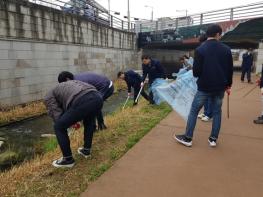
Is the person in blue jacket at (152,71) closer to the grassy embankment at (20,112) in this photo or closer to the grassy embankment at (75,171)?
the grassy embankment at (75,171)

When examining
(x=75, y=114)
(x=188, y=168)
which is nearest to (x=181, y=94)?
(x=188, y=168)

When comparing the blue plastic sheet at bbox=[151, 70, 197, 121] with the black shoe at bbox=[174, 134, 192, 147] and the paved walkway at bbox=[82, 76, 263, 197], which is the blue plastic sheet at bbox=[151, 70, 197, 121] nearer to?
the paved walkway at bbox=[82, 76, 263, 197]

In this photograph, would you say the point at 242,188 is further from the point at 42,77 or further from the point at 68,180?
the point at 42,77

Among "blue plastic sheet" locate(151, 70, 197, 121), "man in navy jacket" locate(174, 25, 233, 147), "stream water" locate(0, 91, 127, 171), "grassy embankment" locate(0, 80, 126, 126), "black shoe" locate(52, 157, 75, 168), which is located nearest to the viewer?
"black shoe" locate(52, 157, 75, 168)

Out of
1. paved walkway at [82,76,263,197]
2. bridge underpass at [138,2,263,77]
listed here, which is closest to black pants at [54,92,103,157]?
paved walkway at [82,76,263,197]

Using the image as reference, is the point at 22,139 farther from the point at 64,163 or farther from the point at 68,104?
the point at 68,104

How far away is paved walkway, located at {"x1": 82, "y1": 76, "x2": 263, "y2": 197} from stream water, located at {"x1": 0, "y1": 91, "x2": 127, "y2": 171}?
2.75m

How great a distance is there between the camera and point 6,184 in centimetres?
337

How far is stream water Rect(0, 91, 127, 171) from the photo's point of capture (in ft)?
18.5

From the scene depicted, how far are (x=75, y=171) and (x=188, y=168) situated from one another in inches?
57.5

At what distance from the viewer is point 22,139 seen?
305 inches

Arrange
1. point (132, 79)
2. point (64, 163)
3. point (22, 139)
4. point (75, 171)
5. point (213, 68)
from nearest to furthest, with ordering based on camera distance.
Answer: point (75, 171) → point (64, 163) → point (213, 68) → point (22, 139) → point (132, 79)

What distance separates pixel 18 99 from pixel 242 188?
9459 millimetres

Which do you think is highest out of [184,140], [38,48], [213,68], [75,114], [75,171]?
[38,48]
